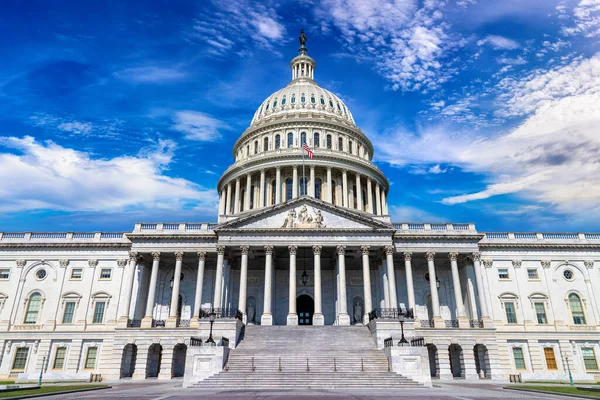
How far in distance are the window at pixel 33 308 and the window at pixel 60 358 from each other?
4.69 m

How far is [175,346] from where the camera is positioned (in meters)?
40.4

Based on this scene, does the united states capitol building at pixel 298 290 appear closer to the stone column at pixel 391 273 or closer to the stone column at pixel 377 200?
the stone column at pixel 391 273

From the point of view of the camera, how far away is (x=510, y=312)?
46.3 metres

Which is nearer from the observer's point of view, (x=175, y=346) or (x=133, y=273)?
(x=175, y=346)

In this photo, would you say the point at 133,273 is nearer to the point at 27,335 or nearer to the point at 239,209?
the point at 27,335

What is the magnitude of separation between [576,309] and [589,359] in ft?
17.2

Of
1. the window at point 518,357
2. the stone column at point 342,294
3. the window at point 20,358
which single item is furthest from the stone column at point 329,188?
the window at point 20,358

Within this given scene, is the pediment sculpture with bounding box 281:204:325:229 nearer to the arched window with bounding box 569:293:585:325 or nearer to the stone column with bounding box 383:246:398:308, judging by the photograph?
the stone column with bounding box 383:246:398:308

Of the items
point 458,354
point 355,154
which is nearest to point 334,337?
point 458,354

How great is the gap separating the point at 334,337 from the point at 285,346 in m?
4.41

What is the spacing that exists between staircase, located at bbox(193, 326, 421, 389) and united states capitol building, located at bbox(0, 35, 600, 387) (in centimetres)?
76

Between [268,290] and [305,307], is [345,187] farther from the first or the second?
[268,290]

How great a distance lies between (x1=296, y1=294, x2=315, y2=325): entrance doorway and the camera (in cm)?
4878

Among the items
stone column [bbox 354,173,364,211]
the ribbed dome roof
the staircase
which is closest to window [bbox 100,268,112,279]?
the staircase
